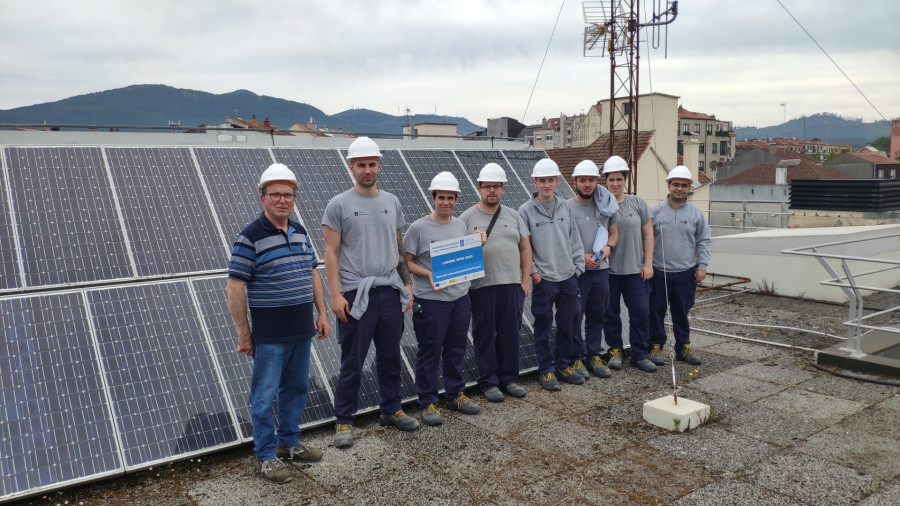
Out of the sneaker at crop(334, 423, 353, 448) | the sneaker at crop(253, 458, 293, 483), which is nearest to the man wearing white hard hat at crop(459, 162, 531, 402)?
the sneaker at crop(334, 423, 353, 448)

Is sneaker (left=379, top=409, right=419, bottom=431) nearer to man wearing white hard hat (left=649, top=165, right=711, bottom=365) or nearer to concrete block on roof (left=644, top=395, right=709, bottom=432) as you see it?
concrete block on roof (left=644, top=395, right=709, bottom=432)

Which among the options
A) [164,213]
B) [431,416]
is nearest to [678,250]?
[431,416]

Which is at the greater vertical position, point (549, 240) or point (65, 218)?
point (65, 218)

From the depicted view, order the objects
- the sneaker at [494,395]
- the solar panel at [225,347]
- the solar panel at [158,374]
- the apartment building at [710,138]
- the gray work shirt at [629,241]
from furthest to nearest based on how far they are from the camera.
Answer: the apartment building at [710,138], the gray work shirt at [629,241], the sneaker at [494,395], the solar panel at [225,347], the solar panel at [158,374]

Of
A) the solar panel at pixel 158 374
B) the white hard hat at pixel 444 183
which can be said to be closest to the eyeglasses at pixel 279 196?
the white hard hat at pixel 444 183

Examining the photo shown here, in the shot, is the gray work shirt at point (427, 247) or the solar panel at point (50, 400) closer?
the solar panel at point (50, 400)

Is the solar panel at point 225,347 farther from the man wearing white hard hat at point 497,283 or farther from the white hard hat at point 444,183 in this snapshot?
the man wearing white hard hat at point 497,283

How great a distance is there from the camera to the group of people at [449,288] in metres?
4.24

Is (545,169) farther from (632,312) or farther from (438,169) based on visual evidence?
(632,312)

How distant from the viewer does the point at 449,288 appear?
5.34 m

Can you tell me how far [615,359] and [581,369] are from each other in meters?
0.55

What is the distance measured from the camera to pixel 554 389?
6094 millimetres

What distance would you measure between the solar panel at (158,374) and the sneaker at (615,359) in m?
3.99

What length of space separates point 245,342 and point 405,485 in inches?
56.2
